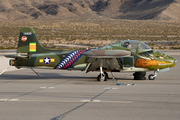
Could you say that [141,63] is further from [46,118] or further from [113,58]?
[46,118]

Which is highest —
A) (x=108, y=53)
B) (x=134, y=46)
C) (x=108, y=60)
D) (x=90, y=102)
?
(x=134, y=46)

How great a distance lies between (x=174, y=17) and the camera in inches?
7175

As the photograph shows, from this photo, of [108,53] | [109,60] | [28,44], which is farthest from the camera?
[28,44]

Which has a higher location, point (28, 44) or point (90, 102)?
point (28, 44)

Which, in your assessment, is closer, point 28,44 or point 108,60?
point 108,60

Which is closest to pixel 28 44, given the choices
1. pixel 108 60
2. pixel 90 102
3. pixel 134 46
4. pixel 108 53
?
pixel 108 60

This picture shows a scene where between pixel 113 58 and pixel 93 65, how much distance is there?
1.10 metres

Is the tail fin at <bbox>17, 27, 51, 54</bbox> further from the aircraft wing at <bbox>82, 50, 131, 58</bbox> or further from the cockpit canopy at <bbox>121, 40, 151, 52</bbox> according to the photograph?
the cockpit canopy at <bbox>121, 40, 151, 52</bbox>

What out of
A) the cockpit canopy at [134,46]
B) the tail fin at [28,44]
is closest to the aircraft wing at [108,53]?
the cockpit canopy at [134,46]

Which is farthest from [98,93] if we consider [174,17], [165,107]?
[174,17]

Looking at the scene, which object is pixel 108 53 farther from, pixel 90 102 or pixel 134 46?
pixel 90 102

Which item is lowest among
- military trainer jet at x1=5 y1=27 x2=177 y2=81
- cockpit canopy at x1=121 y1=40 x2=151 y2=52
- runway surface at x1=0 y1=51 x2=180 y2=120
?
runway surface at x1=0 y1=51 x2=180 y2=120

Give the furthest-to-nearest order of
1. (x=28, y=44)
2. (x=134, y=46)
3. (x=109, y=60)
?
(x=28, y=44), (x=134, y=46), (x=109, y=60)

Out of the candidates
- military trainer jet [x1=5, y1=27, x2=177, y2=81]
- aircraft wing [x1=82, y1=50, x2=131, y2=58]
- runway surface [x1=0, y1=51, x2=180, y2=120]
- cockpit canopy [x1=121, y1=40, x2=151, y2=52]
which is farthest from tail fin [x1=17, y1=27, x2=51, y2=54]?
cockpit canopy [x1=121, y1=40, x2=151, y2=52]
